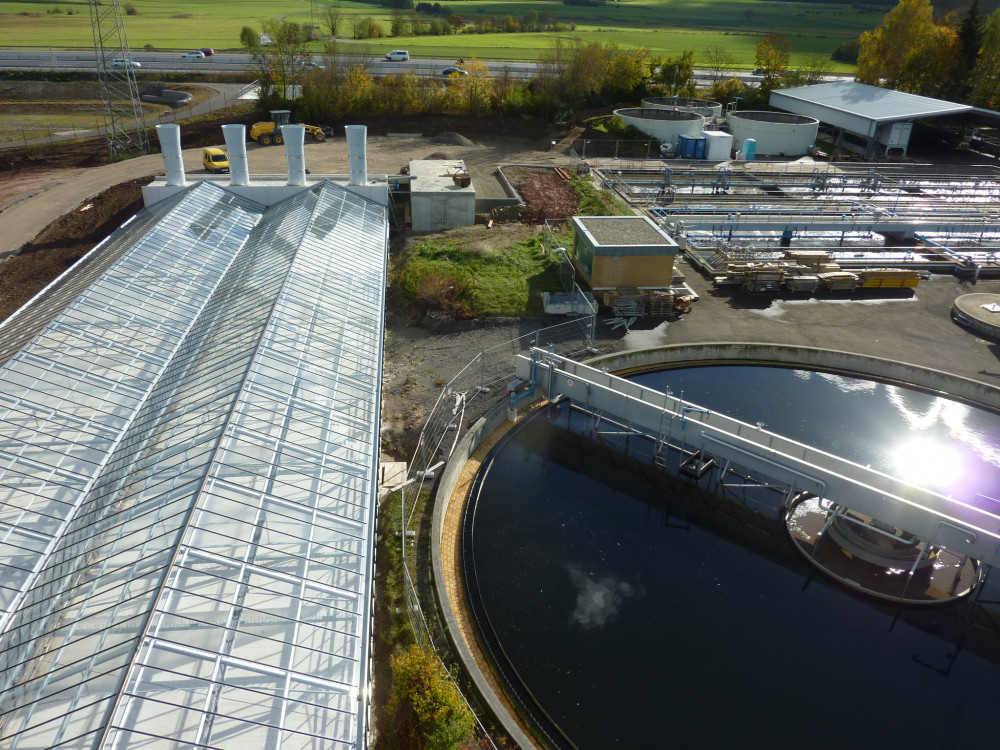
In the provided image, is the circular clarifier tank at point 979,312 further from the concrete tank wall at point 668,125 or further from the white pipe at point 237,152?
the white pipe at point 237,152

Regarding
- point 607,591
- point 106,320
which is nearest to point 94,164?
point 106,320

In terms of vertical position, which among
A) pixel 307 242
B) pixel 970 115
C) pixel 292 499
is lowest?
pixel 292 499

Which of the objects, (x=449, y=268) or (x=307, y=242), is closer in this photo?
(x=307, y=242)

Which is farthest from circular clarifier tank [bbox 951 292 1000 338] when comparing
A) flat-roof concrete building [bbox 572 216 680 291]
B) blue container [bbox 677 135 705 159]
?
blue container [bbox 677 135 705 159]

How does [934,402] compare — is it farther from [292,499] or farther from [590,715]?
[292,499]

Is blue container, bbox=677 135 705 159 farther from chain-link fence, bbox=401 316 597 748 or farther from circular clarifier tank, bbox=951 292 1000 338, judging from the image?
chain-link fence, bbox=401 316 597 748

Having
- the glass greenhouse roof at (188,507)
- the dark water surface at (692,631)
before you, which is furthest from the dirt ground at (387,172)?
the dark water surface at (692,631)

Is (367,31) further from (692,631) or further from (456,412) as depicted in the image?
(692,631)
